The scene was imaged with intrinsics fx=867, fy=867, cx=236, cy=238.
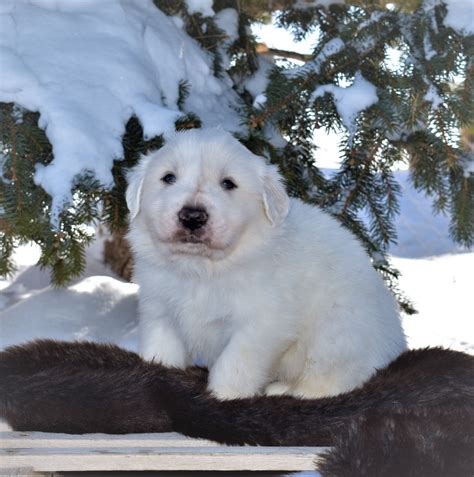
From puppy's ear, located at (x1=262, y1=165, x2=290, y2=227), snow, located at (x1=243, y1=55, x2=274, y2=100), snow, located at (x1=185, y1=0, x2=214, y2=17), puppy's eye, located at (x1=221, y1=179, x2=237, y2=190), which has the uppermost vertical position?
snow, located at (x1=185, y1=0, x2=214, y2=17)

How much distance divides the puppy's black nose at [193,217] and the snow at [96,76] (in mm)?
849

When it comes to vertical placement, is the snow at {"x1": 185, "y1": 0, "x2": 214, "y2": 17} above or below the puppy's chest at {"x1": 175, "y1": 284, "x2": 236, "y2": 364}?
above

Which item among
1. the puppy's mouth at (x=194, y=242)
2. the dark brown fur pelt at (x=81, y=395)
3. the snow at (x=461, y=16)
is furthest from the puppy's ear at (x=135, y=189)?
the snow at (x=461, y=16)

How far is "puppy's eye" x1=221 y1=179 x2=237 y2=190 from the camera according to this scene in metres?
3.38

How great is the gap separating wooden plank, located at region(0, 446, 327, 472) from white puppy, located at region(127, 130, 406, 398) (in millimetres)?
505

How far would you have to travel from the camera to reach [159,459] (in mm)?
2842

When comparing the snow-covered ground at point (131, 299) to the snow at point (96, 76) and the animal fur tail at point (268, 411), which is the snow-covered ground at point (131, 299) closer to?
the snow at point (96, 76)

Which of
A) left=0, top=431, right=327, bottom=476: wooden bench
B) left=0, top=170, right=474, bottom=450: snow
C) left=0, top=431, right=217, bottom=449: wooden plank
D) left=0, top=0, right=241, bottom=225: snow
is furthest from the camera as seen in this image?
left=0, top=170, right=474, bottom=450: snow

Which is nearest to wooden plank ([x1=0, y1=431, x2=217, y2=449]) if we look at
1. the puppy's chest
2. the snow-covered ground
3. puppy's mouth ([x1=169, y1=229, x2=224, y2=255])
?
the puppy's chest

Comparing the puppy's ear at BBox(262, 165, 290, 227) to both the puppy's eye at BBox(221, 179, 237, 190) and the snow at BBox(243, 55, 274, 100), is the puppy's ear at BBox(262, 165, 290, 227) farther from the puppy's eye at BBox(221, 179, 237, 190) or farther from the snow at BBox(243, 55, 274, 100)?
the snow at BBox(243, 55, 274, 100)

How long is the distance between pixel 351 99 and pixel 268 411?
1653 millimetres

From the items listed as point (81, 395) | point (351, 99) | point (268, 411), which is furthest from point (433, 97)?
point (81, 395)

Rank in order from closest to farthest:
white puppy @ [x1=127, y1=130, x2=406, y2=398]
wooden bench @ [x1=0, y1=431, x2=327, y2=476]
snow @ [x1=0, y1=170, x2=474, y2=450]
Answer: wooden bench @ [x1=0, y1=431, x2=327, y2=476]
white puppy @ [x1=127, y1=130, x2=406, y2=398]
snow @ [x1=0, y1=170, x2=474, y2=450]

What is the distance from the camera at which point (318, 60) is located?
4281 mm
